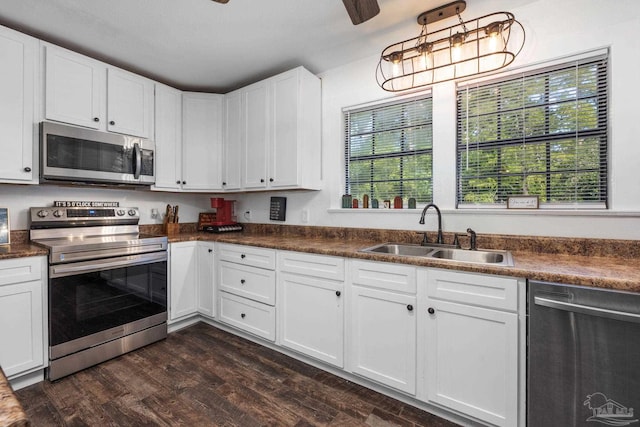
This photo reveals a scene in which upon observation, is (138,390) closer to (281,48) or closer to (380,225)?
(380,225)

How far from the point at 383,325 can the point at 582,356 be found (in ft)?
3.08

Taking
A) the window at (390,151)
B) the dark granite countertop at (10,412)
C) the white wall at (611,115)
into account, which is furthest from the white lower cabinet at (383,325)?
the dark granite countertop at (10,412)

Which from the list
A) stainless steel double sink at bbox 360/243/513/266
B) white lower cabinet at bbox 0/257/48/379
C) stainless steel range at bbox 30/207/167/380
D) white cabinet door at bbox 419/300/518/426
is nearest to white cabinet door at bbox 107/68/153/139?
stainless steel range at bbox 30/207/167/380

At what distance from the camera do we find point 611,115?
5.76 ft

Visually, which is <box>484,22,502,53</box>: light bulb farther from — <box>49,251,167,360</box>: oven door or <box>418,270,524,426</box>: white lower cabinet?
<box>49,251,167,360</box>: oven door

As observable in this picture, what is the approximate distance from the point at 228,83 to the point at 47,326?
2.61 meters

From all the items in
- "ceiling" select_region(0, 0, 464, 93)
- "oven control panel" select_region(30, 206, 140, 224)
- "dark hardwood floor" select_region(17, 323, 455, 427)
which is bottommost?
"dark hardwood floor" select_region(17, 323, 455, 427)

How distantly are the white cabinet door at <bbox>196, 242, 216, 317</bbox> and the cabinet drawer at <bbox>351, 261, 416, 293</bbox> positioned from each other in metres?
1.56

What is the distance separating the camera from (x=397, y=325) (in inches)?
71.4

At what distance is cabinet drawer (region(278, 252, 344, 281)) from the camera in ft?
6.78

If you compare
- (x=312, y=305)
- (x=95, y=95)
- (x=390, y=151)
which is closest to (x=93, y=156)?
(x=95, y=95)

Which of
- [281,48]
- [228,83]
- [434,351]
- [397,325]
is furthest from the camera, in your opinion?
[228,83]

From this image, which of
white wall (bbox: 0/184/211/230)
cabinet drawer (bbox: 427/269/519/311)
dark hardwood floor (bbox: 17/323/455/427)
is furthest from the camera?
white wall (bbox: 0/184/211/230)

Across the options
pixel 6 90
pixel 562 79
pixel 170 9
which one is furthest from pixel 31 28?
pixel 562 79
